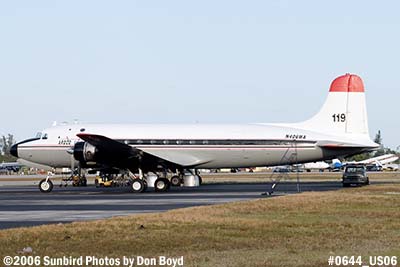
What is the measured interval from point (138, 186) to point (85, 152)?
3602mm

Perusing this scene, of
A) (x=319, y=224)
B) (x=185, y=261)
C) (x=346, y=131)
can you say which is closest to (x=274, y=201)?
(x=319, y=224)

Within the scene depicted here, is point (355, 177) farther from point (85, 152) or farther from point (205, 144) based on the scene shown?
point (85, 152)

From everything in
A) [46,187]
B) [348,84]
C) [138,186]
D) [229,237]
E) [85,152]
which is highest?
[348,84]

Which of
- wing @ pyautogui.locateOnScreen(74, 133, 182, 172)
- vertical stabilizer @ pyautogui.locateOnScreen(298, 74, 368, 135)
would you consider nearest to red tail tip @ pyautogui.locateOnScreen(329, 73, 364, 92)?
vertical stabilizer @ pyautogui.locateOnScreen(298, 74, 368, 135)

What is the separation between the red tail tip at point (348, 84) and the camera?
186 feet

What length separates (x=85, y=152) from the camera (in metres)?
46.8

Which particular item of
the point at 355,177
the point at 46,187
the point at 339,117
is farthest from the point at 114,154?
the point at 355,177

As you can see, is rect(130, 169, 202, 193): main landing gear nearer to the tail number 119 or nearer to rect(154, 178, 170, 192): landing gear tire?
rect(154, 178, 170, 192): landing gear tire

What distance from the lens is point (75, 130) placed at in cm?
5219

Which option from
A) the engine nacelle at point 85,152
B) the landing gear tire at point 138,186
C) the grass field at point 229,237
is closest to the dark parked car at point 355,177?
the landing gear tire at point 138,186

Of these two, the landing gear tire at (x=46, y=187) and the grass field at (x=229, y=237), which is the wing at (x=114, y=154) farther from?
the grass field at (x=229, y=237)

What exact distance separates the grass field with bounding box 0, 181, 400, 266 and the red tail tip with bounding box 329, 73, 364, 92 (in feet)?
95.9

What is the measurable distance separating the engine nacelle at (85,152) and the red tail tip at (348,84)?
18.7 meters

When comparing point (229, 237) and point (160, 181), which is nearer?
point (229, 237)
